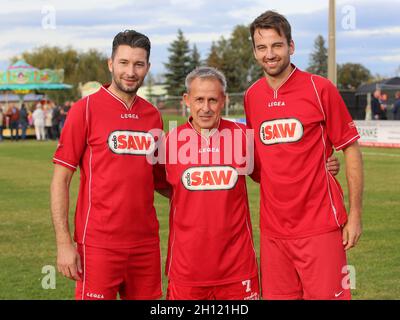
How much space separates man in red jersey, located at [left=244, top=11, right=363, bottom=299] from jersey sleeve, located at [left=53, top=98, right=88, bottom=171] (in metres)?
1.16

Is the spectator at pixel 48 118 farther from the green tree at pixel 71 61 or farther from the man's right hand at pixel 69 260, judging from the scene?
the green tree at pixel 71 61

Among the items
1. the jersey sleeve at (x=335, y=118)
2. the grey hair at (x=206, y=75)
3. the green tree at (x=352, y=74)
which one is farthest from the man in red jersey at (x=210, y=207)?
the green tree at (x=352, y=74)

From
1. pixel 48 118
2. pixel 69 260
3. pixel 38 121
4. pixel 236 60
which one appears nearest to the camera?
pixel 69 260

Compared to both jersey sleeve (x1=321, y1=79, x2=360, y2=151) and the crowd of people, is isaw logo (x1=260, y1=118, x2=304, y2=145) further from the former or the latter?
the crowd of people

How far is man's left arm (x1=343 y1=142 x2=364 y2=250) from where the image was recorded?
4617 mm

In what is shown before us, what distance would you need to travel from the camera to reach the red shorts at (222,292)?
179 inches

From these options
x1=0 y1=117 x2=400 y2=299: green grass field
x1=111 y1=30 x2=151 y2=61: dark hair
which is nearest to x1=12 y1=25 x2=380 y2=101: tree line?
x1=0 y1=117 x2=400 y2=299: green grass field

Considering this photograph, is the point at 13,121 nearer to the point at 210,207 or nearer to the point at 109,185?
the point at 109,185

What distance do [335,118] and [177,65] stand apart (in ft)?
234

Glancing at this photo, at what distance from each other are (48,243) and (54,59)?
7523cm

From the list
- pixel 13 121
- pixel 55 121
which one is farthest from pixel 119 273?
pixel 13 121

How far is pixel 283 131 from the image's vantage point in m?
4.60
